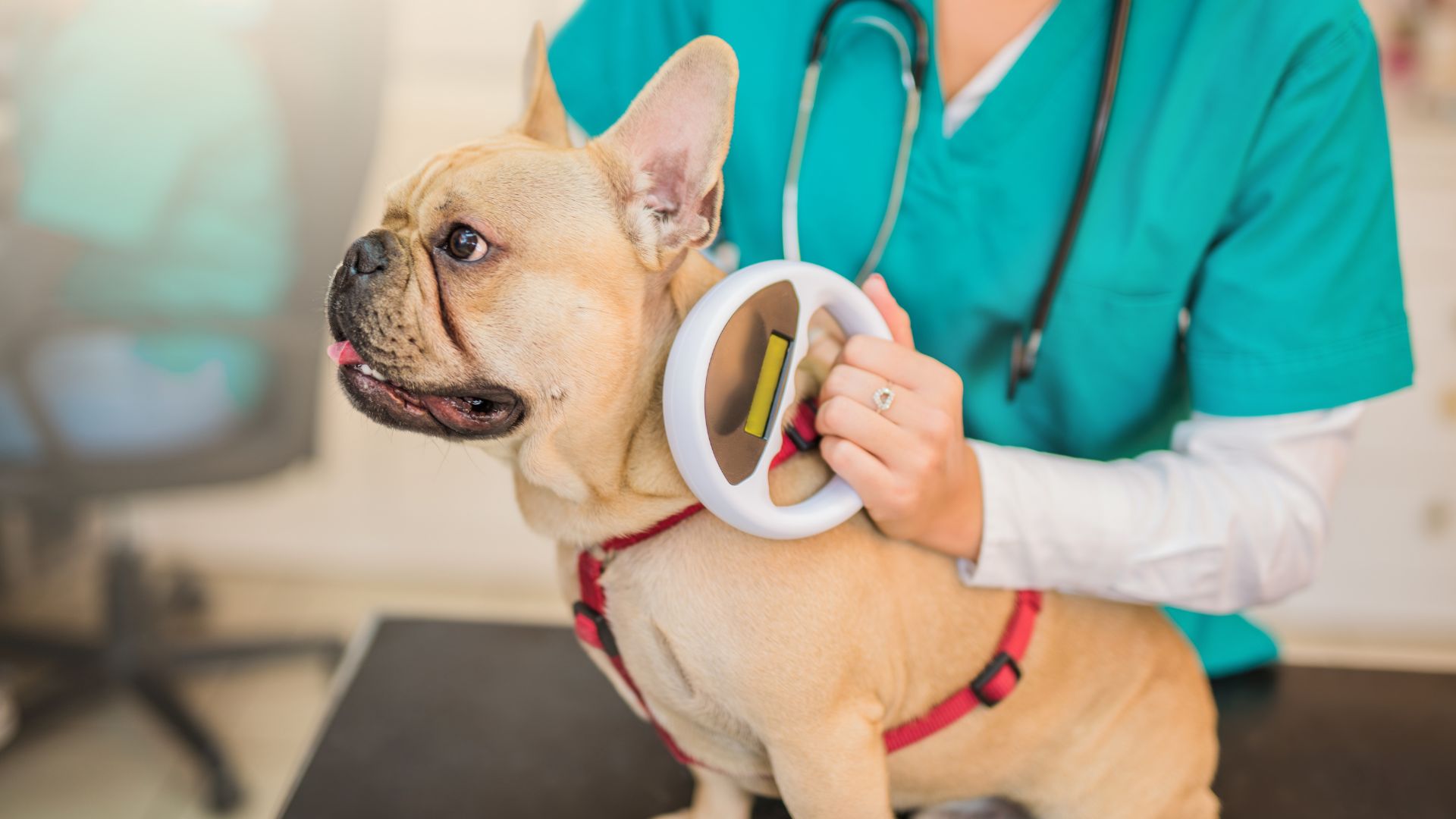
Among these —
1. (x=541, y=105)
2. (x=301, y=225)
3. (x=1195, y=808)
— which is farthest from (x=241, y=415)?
(x=1195, y=808)

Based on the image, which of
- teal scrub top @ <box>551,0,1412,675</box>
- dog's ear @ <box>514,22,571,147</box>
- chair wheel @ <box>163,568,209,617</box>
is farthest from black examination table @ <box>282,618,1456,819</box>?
chair wheel @ <box>163,568,209,617</box>

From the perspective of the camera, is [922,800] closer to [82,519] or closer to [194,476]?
[194,476]

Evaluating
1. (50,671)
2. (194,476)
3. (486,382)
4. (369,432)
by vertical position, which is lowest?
(50,671)

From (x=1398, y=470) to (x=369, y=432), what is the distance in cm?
228

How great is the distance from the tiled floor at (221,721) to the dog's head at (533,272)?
1.17 meters

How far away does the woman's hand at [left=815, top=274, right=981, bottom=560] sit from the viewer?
641 mm

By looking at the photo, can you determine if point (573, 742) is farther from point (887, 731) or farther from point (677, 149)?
point (677, 149)

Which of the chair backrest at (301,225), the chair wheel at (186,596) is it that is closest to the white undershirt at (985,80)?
the chair backrest at (301,225)

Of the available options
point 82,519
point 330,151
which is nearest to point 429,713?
point 330,151

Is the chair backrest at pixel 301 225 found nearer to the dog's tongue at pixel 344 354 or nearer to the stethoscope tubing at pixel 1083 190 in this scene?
the dog's tongue at pixel 344 354

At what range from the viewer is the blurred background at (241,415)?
1.69 meters

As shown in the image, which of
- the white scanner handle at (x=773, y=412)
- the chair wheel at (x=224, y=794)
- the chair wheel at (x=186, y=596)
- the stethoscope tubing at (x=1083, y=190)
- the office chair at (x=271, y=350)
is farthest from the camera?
the chair wheel at (x=186, y=596)

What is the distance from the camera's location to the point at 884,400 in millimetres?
648

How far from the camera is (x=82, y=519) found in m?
2.33
